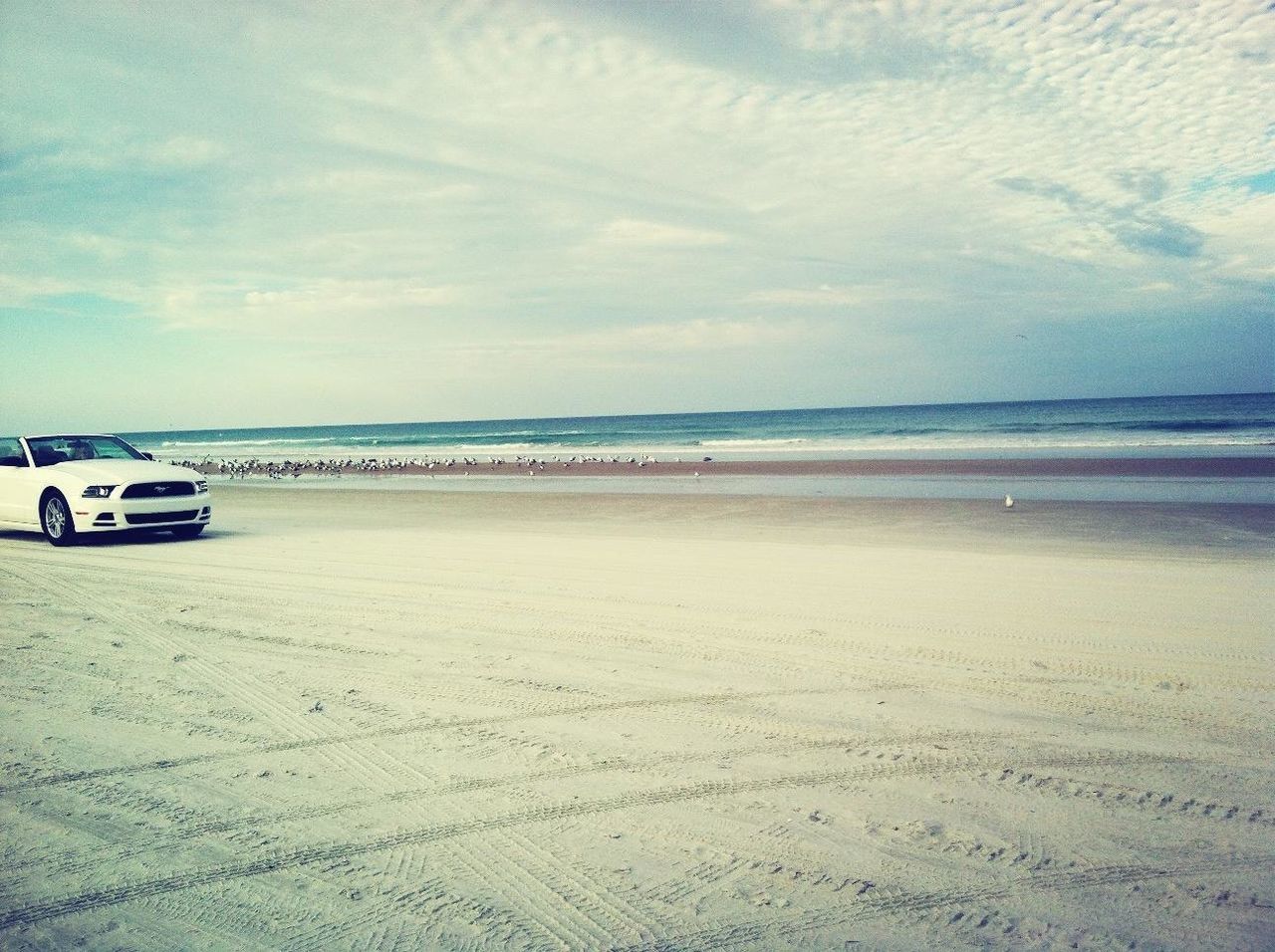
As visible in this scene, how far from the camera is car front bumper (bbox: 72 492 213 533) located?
12.3m

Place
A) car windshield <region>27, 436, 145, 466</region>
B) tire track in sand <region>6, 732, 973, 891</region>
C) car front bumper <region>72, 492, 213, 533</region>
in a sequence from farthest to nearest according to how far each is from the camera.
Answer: car windshield <region>27, 436, 145, 466</region>
car front bumper <region>72, 492, 213, 533</region>
tire track in sand <region>6, 732, 973, 891</region>

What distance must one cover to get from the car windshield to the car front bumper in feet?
4.09

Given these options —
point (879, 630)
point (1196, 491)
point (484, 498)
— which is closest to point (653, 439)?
point (484, 498)

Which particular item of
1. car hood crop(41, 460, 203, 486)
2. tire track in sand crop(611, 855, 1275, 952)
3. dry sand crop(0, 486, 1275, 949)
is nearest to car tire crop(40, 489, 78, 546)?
car hood crop(41, 460, 203, 486)

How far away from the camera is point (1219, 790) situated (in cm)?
381

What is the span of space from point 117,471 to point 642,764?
1125 cm

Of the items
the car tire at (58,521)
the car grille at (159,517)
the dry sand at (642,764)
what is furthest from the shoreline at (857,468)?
the car tire at (58,521)

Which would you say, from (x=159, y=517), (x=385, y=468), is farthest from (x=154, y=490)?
(x=385, y=468)

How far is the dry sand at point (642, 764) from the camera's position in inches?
120

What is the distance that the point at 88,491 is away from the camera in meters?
12.3

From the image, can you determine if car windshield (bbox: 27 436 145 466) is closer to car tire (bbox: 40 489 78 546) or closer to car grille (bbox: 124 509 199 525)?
car tire (bbox: 40 489 78 546)

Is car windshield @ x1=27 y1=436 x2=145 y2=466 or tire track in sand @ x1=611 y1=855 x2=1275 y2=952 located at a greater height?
car windshield @ x1=27 y1=436 x2=145 y2=466

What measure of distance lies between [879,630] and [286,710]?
13.4ft

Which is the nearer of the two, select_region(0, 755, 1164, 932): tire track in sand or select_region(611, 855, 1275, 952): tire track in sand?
select_region(611, 855, 1275, 952): tire track in sand
